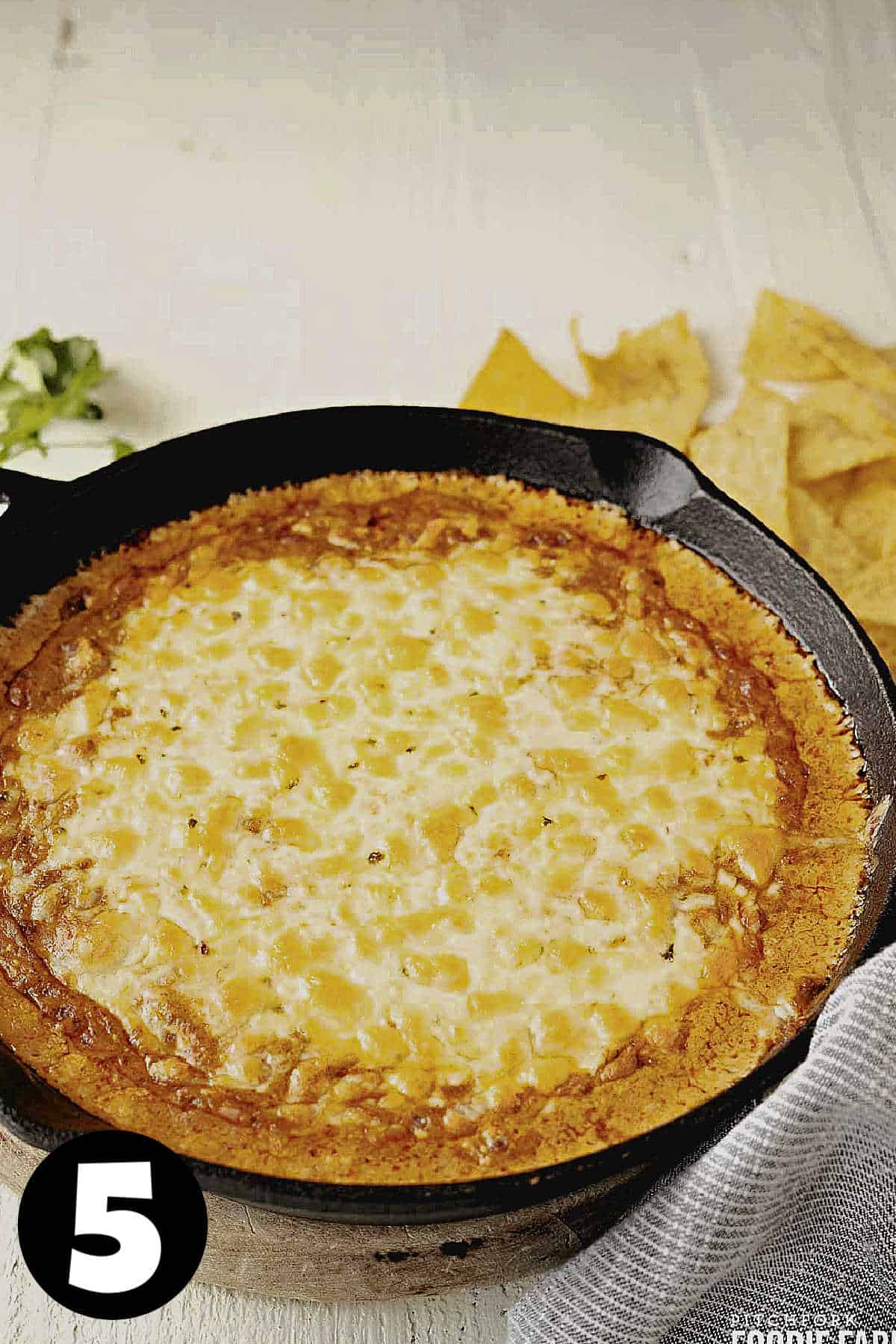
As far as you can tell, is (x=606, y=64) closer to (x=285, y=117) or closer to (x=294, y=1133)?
(x=285, y=117)

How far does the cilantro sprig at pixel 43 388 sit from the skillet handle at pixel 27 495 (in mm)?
780

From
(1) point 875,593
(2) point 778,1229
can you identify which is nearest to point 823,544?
(1) point 875,593

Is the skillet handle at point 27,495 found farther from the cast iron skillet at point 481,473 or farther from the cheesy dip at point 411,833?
the cheesy dip at point 411,833

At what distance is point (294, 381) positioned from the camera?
433cm

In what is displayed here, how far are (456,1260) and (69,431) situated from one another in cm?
247

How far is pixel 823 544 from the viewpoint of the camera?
3641mm

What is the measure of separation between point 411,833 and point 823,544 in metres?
1.46

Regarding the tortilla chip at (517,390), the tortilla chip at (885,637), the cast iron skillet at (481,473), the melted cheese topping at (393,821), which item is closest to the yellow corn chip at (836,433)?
the tortilla chip at (885,637)

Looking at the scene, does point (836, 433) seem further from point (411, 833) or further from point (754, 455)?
point (411, 833)

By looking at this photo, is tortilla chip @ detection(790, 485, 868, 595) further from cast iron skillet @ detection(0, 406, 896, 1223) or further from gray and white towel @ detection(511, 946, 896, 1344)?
gray and white towel @ detection(511, 946, 896, 1344)

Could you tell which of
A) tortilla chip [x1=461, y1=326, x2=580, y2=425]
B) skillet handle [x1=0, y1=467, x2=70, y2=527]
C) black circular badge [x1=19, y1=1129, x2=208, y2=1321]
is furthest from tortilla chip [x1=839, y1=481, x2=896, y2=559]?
black circular badge [x1=19, y1=1129, x2=208, y2=1321]

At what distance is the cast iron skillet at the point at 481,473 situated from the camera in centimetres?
283

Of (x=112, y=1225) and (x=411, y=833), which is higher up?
(x=411, y=833)

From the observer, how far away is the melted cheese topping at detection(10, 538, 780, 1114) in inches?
94.4
